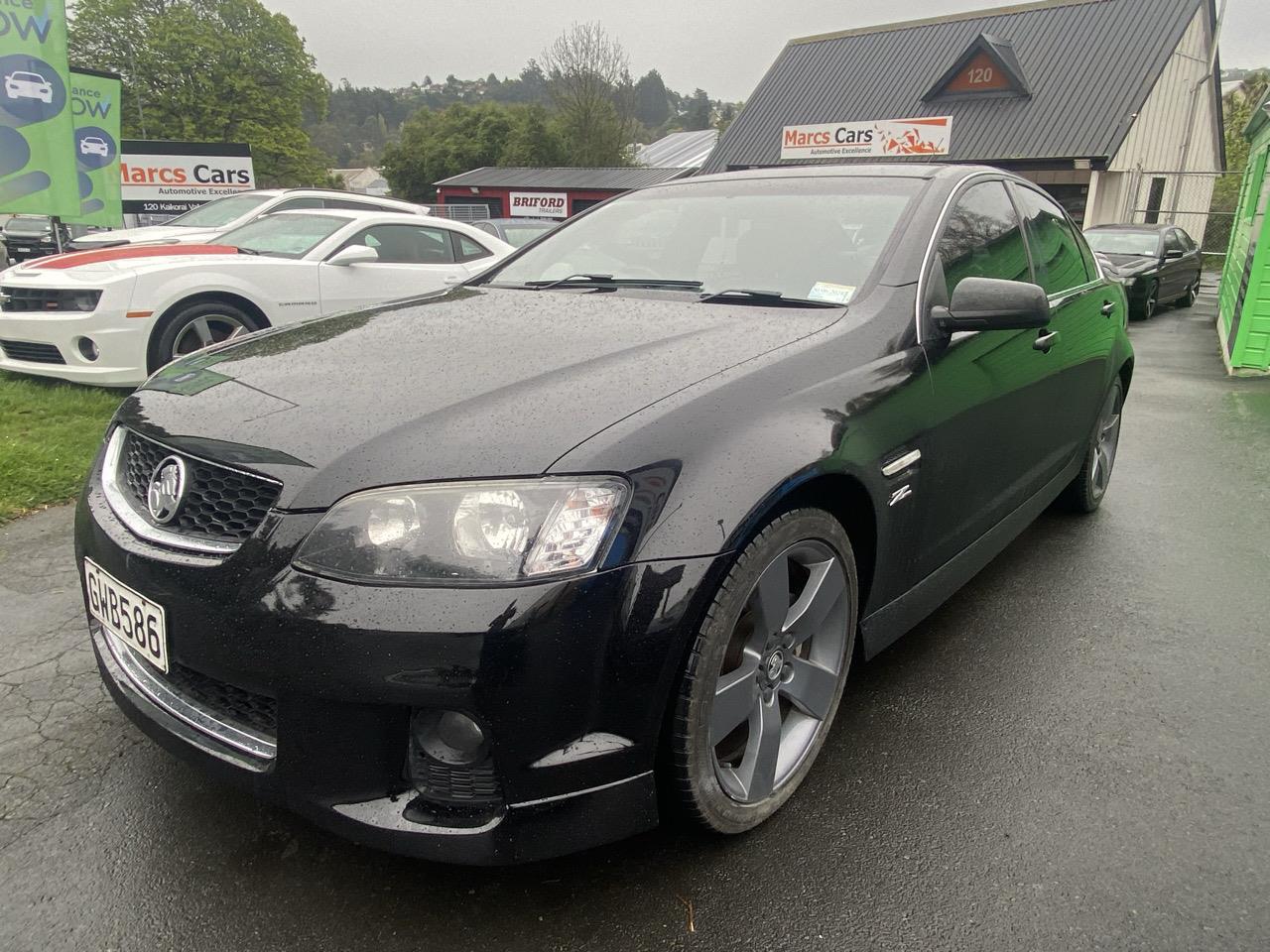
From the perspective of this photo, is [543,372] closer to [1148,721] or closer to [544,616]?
[544,616]

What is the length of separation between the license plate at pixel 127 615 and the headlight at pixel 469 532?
0.41 meters

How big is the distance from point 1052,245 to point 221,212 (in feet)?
26.3

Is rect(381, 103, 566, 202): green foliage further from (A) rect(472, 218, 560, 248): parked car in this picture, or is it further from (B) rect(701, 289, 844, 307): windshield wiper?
(B) rect(701, 289, 844, 307): windshield wiper

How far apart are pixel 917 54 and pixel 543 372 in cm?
2918

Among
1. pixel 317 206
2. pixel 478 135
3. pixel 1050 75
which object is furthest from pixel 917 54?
pixel 478 135

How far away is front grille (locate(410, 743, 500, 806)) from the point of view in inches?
63.9

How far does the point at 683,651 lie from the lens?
1.70 metres

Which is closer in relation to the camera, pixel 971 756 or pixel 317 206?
pixel 971 756

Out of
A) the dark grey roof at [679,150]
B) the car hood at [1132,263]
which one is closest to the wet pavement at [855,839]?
the car hood at [1132,263]

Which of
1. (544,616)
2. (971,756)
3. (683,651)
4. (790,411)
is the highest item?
(790,411)

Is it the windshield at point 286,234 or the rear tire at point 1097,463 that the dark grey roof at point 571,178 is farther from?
the rear tire at point 1097,463

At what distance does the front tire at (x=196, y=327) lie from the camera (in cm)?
569

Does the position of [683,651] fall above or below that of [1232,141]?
below

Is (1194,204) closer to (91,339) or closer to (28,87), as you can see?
(28,87)
